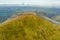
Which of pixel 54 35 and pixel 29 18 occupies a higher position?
pixel 29 18

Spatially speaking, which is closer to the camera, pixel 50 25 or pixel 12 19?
pixel 12 19

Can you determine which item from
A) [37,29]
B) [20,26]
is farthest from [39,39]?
[20,26]

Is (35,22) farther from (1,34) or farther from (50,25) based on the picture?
(1,34)

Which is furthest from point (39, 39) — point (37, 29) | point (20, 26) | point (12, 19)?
point (12, 19)

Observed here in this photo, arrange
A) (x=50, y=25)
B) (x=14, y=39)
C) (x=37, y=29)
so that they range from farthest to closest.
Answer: (x=50, y=25)
(x=37, y=29)
(x=14, y=39)

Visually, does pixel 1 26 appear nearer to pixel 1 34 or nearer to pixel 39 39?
pixel 1 34

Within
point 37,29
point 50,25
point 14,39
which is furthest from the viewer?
point 50,25
